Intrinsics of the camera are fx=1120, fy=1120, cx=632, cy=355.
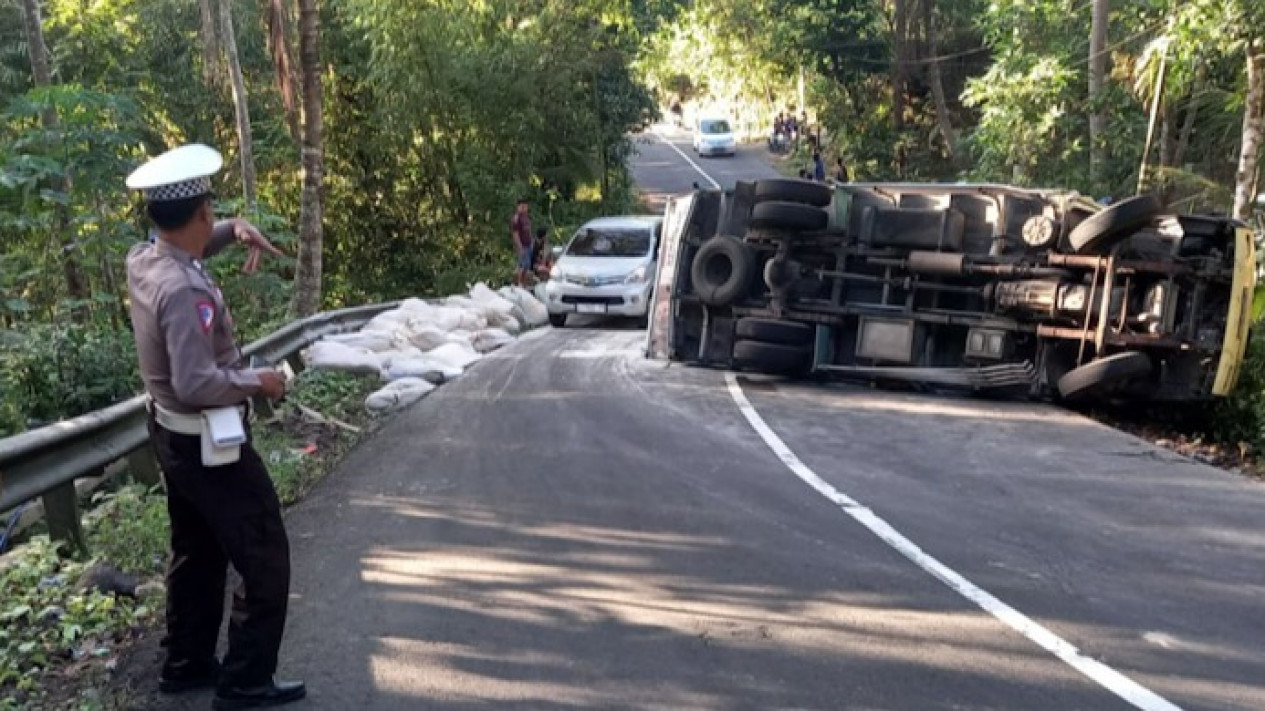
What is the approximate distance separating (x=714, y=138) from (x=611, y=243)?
4054cm

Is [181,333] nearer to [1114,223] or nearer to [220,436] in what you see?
[220,436]

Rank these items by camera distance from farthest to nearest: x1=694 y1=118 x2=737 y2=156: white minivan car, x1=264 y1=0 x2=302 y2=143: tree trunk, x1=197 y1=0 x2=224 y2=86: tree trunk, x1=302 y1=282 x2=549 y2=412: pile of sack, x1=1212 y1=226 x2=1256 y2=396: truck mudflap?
1. x1=694 y1=118 x2=737 y2=156: white minivan car
2. x1=197 y1=0 x2=224 y2=86: tree trunk
3. x1=264 y1=0 x2=302 y2=143: tree trunk
4. x1=302 y1=282 x2=549 y2=412: pile of sack
5. x1=1212 y1=226 x2=1256 y2=396: truck mudflap

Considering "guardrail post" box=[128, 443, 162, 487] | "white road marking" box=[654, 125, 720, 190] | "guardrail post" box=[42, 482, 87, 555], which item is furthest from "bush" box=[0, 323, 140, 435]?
"white road marking" box=[654, 125, 720, 190]

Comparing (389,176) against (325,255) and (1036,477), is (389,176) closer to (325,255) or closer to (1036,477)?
(325,255)

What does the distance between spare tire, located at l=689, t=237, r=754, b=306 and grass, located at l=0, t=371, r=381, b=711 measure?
17.4ft

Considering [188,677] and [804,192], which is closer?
[188,677]

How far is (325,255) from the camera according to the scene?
27500 mm

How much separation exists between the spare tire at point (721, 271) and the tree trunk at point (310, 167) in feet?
18.3

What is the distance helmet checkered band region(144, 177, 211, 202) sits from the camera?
4.00 m

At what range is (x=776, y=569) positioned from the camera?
570 centimetres

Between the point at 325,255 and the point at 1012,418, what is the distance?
2086 centimetres

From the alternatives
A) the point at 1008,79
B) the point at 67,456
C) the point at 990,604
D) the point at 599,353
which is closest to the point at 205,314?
the point at 67,456

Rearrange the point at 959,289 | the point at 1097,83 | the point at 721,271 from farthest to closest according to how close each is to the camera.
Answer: the point at 1097,83, the point at 721,271, the point at 959,289

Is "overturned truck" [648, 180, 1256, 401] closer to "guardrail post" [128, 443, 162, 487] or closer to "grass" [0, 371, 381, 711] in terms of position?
"grass" [0, 371, 381, 711]
